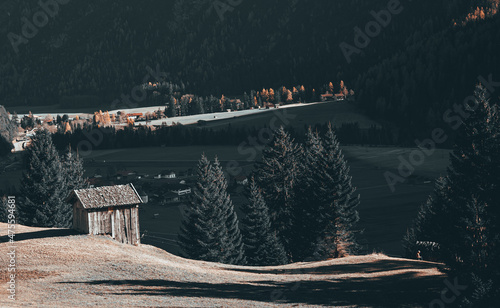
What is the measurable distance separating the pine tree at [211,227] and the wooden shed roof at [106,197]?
1407 centimetres

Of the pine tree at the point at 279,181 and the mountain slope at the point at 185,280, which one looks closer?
the mountain slope at the point at 185,280

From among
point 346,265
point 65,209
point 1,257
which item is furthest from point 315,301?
point 65,209

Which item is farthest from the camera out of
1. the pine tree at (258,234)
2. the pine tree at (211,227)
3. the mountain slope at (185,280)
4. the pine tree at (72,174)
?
the pine tree at (72,174)

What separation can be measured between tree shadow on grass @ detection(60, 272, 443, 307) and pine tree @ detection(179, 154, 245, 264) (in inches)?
969

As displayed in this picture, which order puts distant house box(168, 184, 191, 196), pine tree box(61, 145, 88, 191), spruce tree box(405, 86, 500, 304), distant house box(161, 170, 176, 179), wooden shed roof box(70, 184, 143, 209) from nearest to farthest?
1. spruce tree box(405, 86, 500, 304)
2. wooden shed roof box(70, 184, 143, 209)
3. pine tree box(61, 145, 88, 191)
4. distant house box(168, 184, 191, 196)
5. distant house box(161, 170, 176, 179)

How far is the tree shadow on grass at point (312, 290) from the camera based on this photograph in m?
35.4

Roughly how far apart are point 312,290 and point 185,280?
8.57 meters

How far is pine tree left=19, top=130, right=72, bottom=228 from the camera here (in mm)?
72281

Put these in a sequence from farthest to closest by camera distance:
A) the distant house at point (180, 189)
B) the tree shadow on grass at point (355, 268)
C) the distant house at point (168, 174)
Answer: the distant house at point (168, 174)
the distant house at point (180, 189)
the tree shadow on grass at point (355, 268)

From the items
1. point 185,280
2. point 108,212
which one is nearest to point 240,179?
point 108,212

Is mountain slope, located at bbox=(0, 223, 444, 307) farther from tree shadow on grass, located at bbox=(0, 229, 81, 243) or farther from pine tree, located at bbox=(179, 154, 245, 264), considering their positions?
pine tree, located at bbox=(179, 154, 245, 264)

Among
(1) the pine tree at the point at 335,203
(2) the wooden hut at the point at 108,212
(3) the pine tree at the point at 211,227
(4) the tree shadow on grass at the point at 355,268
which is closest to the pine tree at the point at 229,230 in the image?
(3) the pine tree at the point at 211,227

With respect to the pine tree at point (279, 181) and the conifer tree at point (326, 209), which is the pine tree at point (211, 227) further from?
the conifer tree at point (326, 209)

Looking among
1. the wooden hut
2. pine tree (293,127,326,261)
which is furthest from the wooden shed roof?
pine tree (293,127,326,261)
